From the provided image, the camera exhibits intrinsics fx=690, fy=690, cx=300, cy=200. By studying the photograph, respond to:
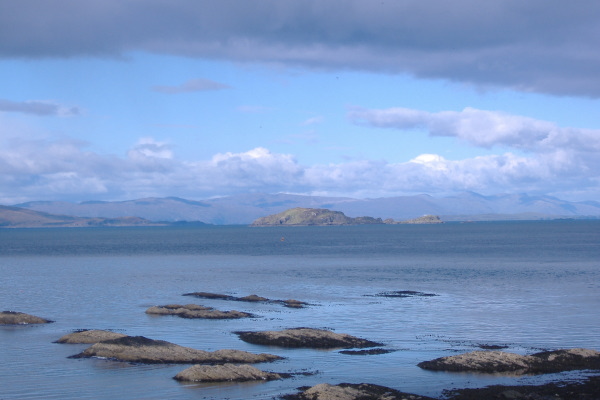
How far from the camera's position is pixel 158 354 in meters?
41.3

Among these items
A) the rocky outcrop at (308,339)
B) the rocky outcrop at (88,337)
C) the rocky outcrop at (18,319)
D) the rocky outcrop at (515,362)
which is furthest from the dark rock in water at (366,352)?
the rocky outcrop at (18,319)

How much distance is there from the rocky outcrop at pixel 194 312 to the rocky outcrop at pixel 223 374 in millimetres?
21030

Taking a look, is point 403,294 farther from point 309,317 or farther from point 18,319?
point 18,319

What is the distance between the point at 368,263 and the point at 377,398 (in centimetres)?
9334

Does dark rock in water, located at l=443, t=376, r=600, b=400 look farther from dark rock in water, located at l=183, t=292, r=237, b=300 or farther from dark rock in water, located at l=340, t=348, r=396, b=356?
dark rock in water, located at l=183, t=292, r=237, b=300

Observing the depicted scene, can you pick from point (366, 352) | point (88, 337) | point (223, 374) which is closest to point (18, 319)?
point (88, 337)

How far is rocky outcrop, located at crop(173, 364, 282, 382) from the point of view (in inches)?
1423

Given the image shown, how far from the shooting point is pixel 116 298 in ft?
241

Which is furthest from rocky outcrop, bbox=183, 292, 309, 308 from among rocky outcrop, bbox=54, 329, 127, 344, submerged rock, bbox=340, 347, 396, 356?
rocky outcrop, bbox=54, 329, 127, 344

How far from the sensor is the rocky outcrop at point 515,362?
125ft

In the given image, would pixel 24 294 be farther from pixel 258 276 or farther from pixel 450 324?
pixel 450 324

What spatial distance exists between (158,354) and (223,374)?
6.64m

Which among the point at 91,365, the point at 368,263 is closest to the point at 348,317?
the point at 91,365

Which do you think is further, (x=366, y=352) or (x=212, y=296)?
(x=212, y=296)
